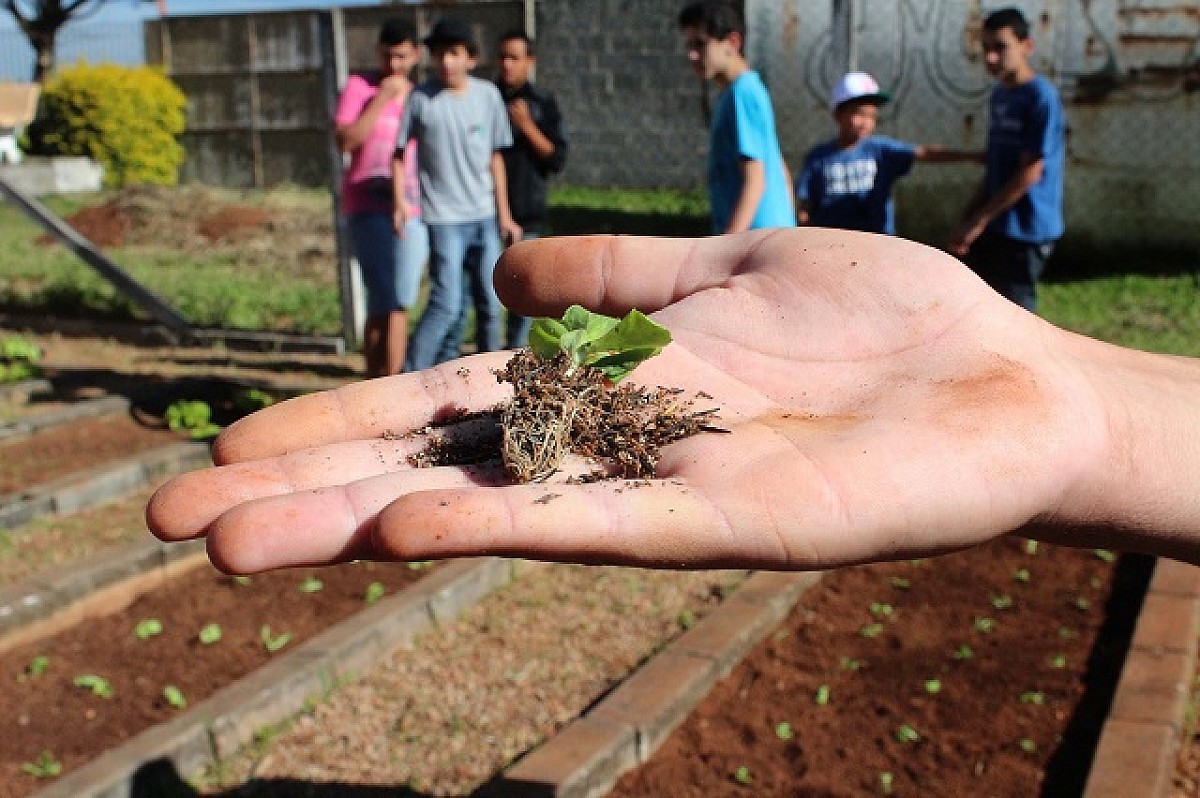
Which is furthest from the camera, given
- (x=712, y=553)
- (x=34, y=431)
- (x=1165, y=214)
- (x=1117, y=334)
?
(x=1165, y=214)

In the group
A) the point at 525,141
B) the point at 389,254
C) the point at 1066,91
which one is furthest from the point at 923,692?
the point at 1066,91

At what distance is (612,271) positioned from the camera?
269cm

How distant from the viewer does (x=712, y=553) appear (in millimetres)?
1841

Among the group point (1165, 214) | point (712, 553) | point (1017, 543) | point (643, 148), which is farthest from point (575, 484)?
point (643, 148)

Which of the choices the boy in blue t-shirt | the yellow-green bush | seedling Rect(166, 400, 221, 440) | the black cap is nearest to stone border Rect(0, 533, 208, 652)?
seedling Rect(166, 400, 221, 440)

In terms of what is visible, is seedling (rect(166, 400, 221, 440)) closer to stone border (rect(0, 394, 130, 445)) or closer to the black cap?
stone border (rect(0, 394, 130, 445))

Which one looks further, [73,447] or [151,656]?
[73,447]

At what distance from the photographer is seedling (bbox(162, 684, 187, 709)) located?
3934mm

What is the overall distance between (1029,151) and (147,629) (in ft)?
14.6

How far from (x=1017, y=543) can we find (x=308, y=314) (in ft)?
21.1

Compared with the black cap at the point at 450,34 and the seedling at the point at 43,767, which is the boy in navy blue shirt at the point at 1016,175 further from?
the seedling at the point at 43,767

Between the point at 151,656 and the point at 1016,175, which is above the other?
the point at 1016,175

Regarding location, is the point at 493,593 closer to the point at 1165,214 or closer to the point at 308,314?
the point at 308,314

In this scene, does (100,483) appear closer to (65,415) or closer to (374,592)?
(65,415)
